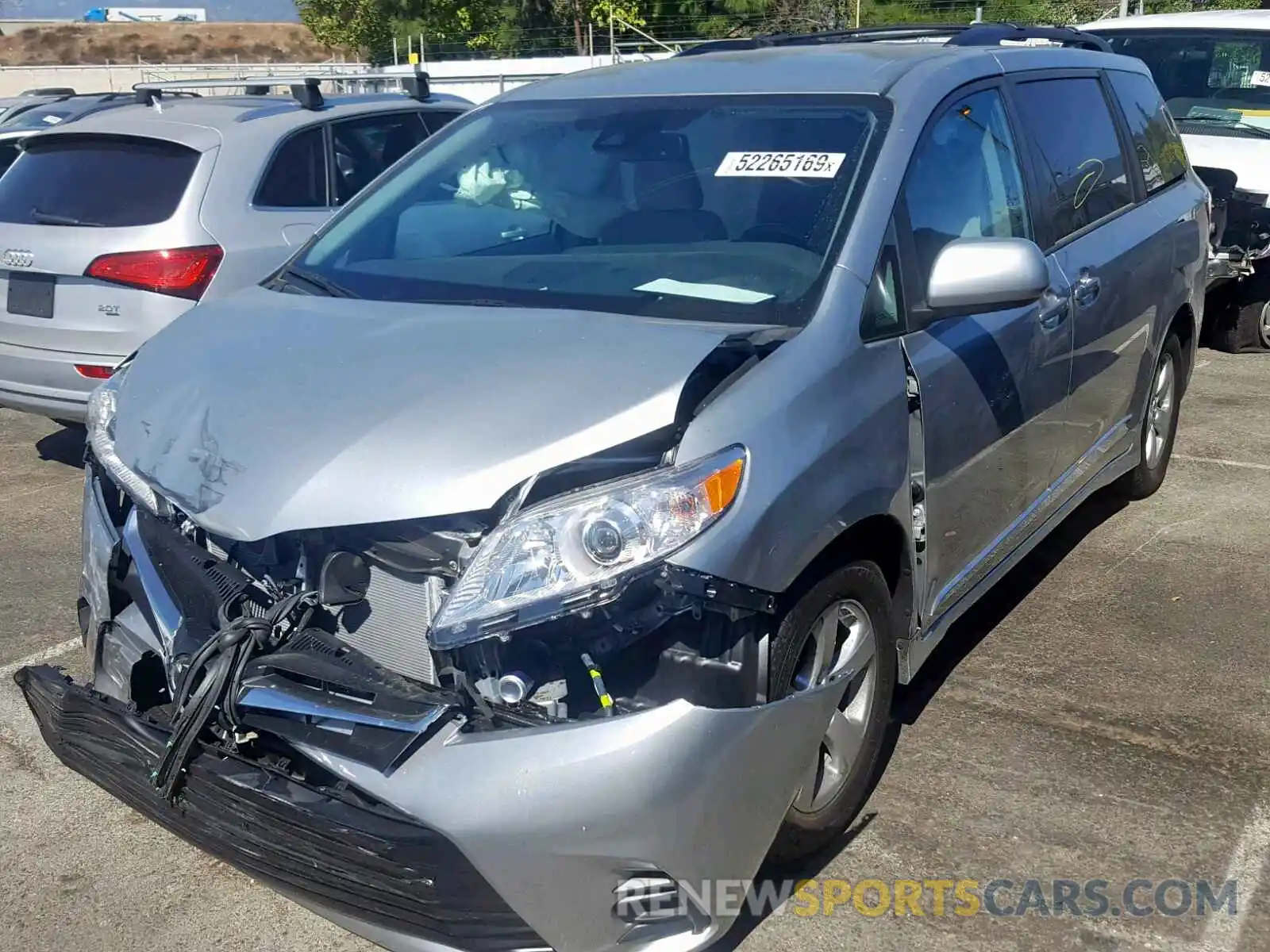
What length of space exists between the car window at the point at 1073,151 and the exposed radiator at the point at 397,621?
2507 millimetres

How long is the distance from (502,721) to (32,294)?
4.48 meters

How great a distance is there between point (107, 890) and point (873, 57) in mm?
3032

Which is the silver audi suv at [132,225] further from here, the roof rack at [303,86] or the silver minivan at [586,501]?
the silver minivan at [586,501]

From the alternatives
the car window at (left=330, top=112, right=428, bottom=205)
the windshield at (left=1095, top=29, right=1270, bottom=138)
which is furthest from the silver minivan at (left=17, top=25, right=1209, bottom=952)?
the windshield at (left=1095, top=29, right=1270, bottom=138)

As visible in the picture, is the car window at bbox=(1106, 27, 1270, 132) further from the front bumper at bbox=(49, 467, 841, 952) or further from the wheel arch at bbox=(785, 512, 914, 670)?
the front bumper at bbox=(49, 467, 841, 952)

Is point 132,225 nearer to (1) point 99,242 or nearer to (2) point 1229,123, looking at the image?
(1) point 99,242

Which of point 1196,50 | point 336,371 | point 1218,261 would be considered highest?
point 1196,50

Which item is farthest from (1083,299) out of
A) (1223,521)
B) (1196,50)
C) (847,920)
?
(1196,50)

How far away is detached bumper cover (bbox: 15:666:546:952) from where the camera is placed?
7.86ft

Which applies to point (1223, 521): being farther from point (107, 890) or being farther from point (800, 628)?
point (107, 890)

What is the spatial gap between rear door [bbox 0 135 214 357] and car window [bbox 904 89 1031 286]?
3522 mm

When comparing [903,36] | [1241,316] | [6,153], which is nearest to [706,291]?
[903,36]

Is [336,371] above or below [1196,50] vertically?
below

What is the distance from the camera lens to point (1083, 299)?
4.28m
